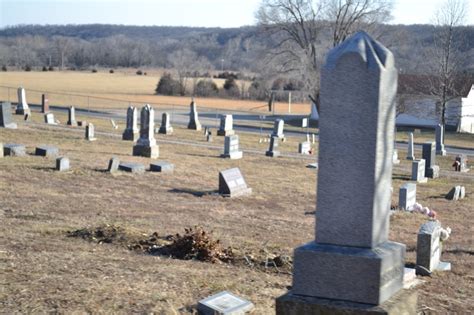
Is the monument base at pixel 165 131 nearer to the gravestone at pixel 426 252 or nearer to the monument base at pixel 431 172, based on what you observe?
the monument base at pixel 431 172

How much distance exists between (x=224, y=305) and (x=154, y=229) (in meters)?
5.00

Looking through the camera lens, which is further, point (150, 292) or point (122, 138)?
point (122, 138)

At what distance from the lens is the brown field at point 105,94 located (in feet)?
191

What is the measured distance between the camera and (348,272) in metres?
4.72

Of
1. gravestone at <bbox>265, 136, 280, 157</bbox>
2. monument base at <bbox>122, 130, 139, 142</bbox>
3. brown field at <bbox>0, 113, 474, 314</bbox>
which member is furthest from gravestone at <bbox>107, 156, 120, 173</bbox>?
gravestone at <bbox>265, 136, 280, 157</bbox>

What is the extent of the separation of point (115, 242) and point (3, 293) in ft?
9.92

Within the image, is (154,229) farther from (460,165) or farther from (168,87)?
(168,87)

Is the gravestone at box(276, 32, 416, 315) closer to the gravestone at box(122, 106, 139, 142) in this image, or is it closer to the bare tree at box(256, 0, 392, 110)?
the gravestone at box(122, 106, 139, 142)

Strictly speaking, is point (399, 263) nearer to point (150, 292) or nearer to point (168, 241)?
point (150, 292)

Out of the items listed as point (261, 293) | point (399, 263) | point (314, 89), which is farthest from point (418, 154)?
point (399, 263)

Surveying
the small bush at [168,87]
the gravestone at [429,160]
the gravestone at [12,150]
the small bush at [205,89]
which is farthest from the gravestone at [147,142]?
the small bush at [205,89]

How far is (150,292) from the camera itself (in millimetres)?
7305

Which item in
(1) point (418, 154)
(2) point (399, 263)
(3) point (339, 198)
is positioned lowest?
(1) point (418, 154)

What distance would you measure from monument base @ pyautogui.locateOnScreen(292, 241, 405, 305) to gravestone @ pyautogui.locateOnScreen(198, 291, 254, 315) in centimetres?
181
